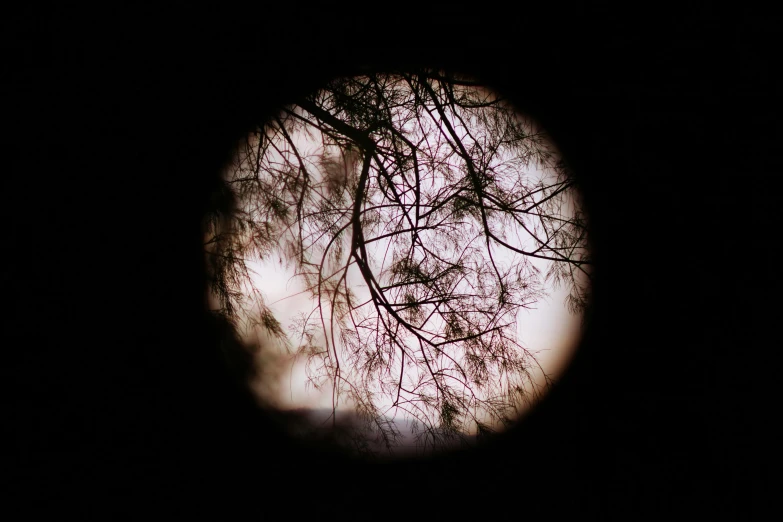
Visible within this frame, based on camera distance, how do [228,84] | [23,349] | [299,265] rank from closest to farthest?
1. [23,349]
2. [228,84]
3. [299,265]

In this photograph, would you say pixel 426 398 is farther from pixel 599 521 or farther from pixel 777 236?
pixel 777 236

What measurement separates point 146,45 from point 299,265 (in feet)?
1.97

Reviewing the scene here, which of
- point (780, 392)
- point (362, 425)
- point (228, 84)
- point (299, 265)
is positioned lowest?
point (362, 425)

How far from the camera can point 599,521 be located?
0.94 meters

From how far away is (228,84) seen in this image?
84 centimetres

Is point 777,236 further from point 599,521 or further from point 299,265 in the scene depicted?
point 299,265

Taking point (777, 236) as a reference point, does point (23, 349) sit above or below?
below

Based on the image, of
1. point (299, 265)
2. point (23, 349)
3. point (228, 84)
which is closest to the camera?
point (23, 349)

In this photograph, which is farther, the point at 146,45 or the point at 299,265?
the point at 299,265

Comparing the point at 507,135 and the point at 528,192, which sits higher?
the point at 507,135

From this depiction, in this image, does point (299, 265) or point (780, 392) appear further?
point (299, 265)

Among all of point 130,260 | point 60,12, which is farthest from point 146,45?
point 130,260

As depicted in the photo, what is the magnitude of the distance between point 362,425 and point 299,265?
0.50m

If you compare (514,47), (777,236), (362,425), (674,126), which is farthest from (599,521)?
(514,47)
